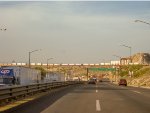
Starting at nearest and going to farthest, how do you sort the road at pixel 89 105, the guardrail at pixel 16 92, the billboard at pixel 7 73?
1. the road at pixel 89 105
2. the guardrail at pixel 16 92
3. the billboard at pixel 7 73

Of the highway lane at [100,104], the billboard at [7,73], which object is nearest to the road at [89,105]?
the highway lane at [100,104]

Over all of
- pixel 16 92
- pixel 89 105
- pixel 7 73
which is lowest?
pixel 89 105

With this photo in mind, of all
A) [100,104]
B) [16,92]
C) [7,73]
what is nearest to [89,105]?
[100,104]

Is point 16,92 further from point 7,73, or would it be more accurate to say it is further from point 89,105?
point 7,73

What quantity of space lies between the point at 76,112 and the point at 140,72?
126 m

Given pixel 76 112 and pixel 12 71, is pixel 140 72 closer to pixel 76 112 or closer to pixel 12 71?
pixel 12 71

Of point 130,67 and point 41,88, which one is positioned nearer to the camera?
point 41,88

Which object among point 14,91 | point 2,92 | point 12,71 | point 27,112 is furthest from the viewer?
point 12,71

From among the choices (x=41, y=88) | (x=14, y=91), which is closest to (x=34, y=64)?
(x=41, y=88)

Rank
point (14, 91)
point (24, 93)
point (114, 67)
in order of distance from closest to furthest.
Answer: point (14, 91) → point (24, 93) → point (114, 67)

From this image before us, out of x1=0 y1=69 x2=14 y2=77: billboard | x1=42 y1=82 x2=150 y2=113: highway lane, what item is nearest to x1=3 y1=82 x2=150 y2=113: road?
x1=42 y1=82 x2=150 y2=113: highway lane

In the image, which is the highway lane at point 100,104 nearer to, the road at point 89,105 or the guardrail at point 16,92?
the road at point 89,105

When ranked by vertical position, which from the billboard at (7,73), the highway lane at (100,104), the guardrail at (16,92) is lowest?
the highway lane at (100,104)

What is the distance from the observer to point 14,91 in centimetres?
2202
